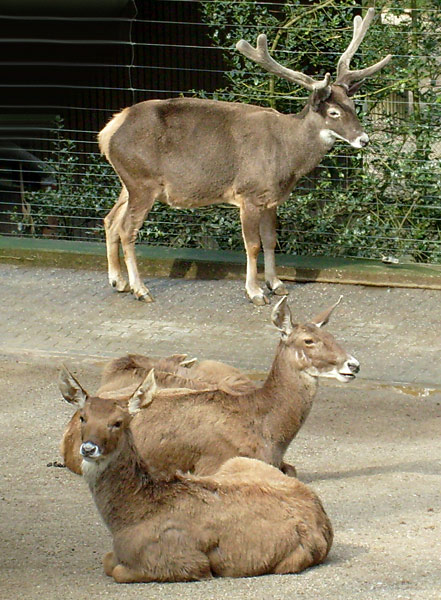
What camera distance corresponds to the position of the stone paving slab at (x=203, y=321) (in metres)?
10.2

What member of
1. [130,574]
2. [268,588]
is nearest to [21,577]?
[130,574]

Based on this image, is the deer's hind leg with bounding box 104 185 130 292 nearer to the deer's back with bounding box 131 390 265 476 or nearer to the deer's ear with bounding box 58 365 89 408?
the deer's back with bounding box 131 390 265 476

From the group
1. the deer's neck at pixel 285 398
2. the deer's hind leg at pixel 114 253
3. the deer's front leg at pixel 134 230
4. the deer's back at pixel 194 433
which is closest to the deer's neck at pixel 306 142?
the deer's front leg at pixel 134 230

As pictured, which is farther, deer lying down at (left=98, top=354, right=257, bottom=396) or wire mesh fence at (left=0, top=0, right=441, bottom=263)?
wire mesh fence at (left=0, top=0, right=441, bottom=263)

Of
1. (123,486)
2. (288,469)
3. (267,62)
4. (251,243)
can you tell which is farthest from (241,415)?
(267,62)

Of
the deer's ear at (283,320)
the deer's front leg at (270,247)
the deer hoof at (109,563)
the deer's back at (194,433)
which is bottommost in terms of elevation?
the deer's front leg at (270,247)

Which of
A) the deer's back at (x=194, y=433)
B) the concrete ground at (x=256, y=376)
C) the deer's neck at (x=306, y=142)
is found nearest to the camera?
the concrete ground at (x=256, y=376)

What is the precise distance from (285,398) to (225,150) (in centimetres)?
464

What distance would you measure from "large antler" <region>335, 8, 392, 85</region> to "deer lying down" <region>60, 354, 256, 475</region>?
13.7 ft

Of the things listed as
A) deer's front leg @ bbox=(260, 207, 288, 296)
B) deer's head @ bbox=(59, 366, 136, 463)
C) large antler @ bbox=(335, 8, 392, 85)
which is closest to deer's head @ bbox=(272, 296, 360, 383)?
deer's head @ bbox=(59, 366, 136, 463)

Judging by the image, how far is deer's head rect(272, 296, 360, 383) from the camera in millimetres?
7270

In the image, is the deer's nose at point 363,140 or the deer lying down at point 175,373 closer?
the deer lying down at point 175,373

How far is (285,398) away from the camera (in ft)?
24.1

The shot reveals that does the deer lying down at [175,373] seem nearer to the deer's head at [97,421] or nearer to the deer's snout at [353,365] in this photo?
the deer's snout at [353,365]
